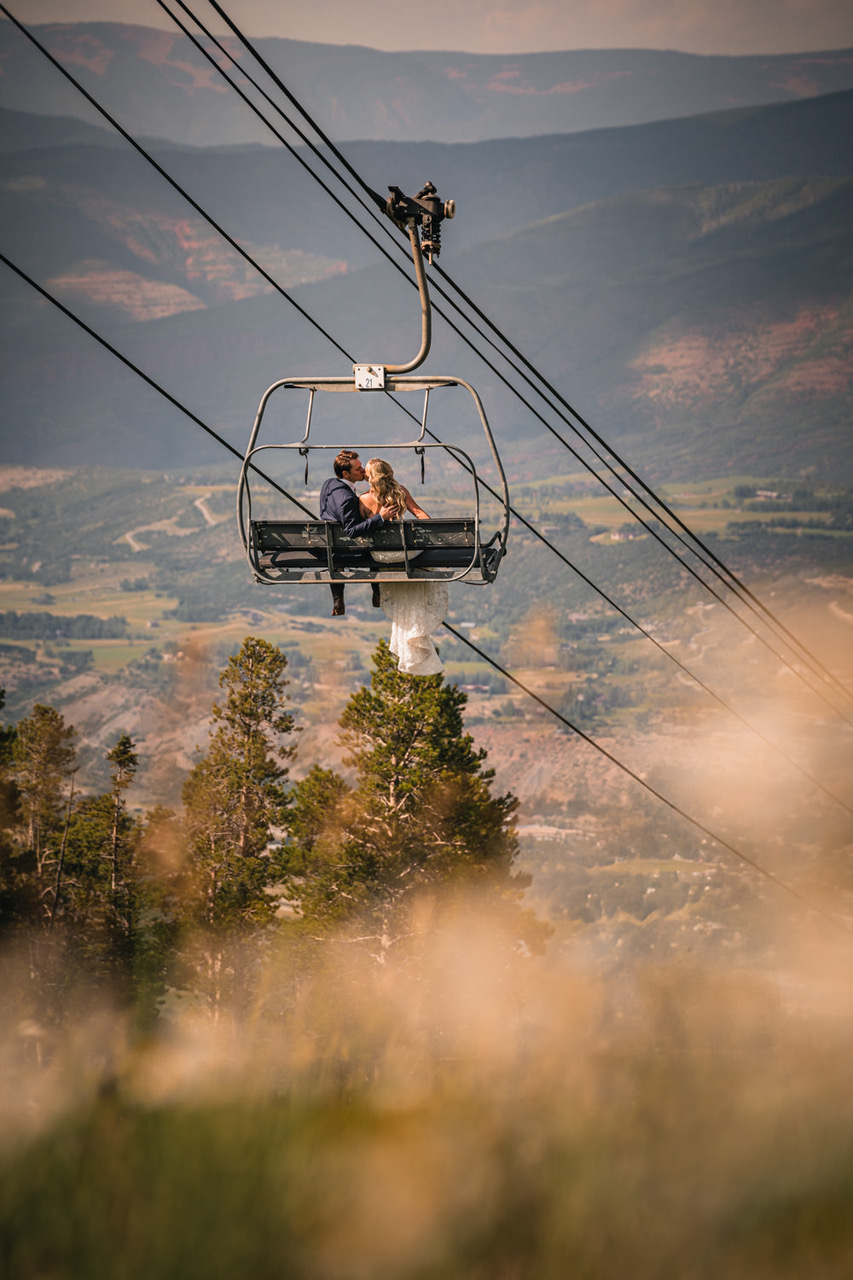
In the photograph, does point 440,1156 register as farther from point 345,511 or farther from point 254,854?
point 254,854

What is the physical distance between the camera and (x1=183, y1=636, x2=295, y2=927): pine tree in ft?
96.1

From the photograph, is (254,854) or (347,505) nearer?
(347,505)

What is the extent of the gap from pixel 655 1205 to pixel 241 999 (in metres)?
25.2

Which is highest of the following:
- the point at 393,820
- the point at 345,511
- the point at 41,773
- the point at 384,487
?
the point at 384,487

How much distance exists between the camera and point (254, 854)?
29859 mm

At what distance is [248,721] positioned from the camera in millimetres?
30312

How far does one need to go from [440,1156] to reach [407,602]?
268 inches

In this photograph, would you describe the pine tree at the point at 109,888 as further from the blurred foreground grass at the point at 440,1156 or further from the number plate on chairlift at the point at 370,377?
the blurred foreground grass at the point at 440,1156

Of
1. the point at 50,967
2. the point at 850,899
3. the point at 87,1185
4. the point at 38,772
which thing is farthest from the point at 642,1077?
the point at 850,899

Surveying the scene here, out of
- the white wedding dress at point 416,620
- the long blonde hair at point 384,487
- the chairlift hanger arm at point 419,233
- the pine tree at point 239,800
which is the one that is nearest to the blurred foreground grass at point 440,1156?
the white wedding dress at point 416,620

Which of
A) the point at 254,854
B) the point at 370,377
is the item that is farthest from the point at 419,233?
the point at 254,854

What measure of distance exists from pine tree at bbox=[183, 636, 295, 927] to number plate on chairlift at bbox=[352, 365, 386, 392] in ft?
61.5

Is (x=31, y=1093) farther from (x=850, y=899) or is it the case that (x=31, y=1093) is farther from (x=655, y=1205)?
(x=850, y=899)

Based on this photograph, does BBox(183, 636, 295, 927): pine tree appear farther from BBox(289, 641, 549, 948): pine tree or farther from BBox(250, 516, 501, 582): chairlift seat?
BBox(250, 516, 501, 582): chairlift seat
